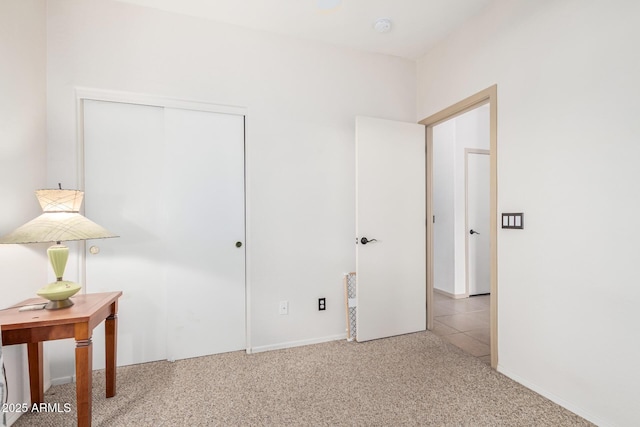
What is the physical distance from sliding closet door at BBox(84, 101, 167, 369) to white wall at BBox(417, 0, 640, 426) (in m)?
2.60

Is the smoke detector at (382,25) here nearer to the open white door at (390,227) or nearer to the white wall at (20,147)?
the open white door at (390,227)

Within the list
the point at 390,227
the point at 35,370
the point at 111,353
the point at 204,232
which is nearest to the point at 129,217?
the point at 204,232

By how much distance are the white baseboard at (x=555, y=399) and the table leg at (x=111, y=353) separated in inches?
104

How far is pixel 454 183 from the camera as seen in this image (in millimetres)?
4266

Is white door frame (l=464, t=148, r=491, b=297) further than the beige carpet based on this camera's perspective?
Yes

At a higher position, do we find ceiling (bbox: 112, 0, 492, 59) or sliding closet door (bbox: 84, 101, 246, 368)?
ceiling (bbox: 112, 0, 492, 59)

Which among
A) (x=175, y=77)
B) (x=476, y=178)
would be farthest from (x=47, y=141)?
(x=476, y=178)

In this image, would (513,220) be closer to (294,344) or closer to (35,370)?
(294,344)

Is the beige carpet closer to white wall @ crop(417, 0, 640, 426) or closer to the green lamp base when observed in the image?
white wall @ crop(417, 0, 640, 426)

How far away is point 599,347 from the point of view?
1632 mm

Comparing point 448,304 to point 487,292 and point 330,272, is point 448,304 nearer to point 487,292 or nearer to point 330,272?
point 487,292

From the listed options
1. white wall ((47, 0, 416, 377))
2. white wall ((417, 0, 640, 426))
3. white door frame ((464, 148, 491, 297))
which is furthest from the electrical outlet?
white door frame ((464, 148, 491, 297))

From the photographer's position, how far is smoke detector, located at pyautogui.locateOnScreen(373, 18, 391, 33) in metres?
2.43

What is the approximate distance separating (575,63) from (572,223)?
925 millimetres
